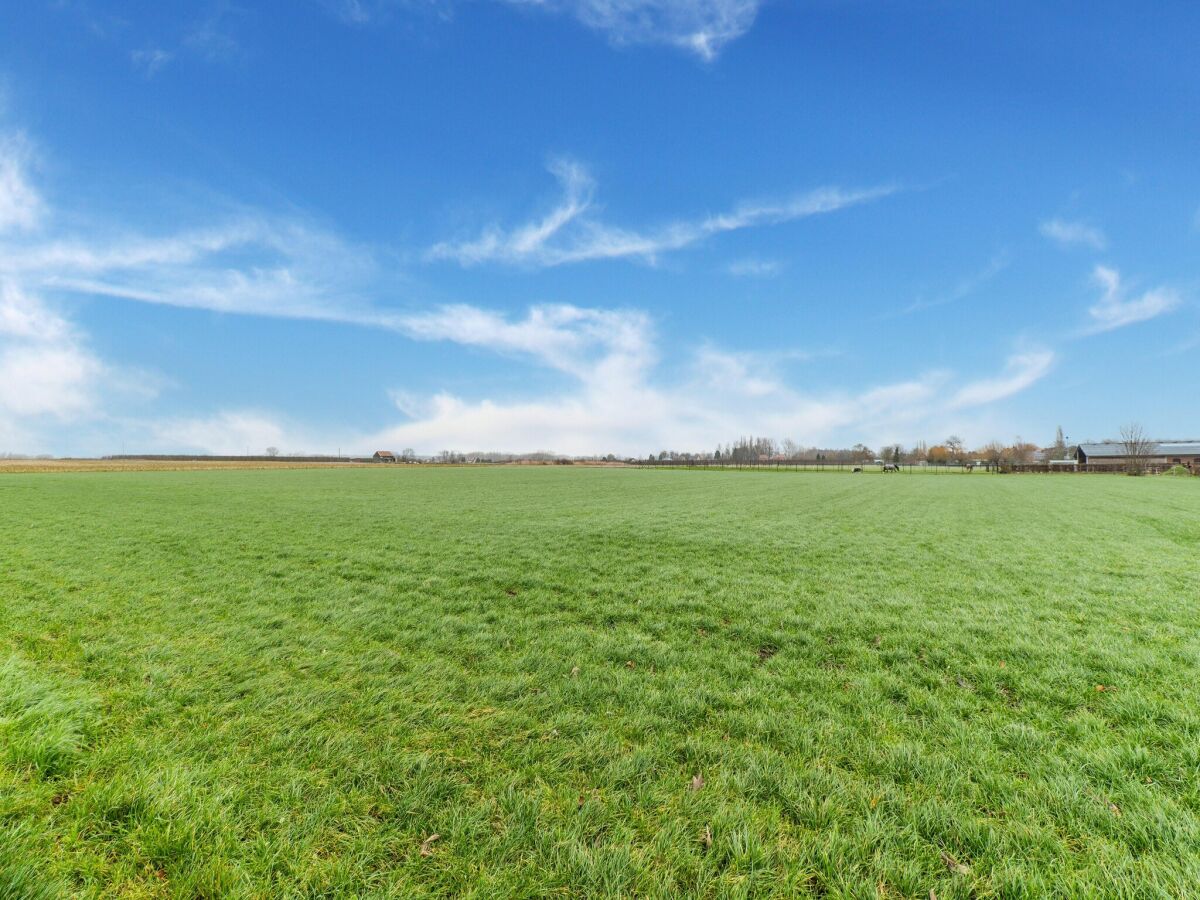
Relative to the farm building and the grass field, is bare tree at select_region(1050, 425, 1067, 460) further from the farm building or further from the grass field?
the grass field

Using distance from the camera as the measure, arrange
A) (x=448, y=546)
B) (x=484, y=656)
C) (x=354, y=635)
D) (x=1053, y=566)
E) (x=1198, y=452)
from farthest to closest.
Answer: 1. (x=1198, y=452)
2. (x=448, y=546)
3. (x=1053, y=566)
4. (x=354, y=635)
5. (x=484, y=656)

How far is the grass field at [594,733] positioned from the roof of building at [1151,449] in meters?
140

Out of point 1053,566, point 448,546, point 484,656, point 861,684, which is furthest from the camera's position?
point 448,546

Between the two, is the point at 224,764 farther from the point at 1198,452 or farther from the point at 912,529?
the point at 1198,452

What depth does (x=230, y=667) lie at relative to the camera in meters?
5.40

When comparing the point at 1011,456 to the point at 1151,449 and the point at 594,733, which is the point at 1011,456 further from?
the point at 594,733

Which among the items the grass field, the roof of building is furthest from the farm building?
the grass field

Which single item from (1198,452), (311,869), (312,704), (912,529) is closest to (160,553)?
(312,704)

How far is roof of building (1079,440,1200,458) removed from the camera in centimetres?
10338

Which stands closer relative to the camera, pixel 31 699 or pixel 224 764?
pixel 224 764

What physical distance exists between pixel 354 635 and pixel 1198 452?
163239 millimetres

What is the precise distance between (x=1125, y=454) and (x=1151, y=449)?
7.43 meters

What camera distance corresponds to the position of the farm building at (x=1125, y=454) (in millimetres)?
99262

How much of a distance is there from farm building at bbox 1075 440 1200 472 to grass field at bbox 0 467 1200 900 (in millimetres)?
136565
